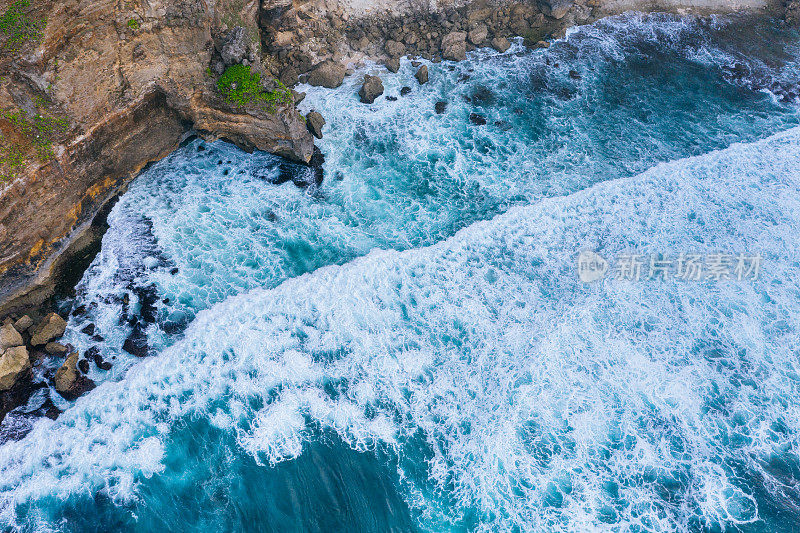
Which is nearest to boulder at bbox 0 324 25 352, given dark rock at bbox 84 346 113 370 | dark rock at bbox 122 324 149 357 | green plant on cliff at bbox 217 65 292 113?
dark rock at bbox 84 346 113 370

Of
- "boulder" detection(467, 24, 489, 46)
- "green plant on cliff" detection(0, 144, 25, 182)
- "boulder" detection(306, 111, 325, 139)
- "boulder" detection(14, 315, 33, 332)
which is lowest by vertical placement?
"boulder" detection(14, 315, 33, 332)

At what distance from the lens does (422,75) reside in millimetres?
25281

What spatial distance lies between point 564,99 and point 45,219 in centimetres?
2434

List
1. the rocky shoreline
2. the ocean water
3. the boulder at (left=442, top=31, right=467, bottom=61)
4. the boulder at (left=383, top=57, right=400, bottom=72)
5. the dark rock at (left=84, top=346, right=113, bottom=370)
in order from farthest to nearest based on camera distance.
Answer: the boulder at (left=442, top=31, right=467, bottom=61) < the boulder at (left=383, top=57, right=400, bottom=72) < the dark rock at (left=84, top=346, right=113, bottom=370) < the rocky shoreline < the ocean water

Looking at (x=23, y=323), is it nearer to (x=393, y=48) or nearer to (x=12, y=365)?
(x=12, y=365)

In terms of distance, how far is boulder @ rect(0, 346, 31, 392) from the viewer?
15312 millimetres

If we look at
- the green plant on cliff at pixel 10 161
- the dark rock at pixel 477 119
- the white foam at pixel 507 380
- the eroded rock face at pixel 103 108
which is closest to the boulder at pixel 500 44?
A: the dark rock at pixel 477 119

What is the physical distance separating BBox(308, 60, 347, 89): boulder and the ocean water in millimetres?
794

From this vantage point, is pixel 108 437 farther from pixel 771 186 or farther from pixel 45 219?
pixel 771 186

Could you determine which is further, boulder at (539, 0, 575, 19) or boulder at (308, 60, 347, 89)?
boulder at (539, 0, 575, 19)

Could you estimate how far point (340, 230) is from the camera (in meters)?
20.2

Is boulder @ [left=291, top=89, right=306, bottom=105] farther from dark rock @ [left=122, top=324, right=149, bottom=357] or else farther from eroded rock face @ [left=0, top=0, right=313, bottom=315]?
dark rock @ [left=122, top=324, right=149, bottom=357]

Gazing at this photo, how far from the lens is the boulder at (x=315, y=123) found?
74.5 feet

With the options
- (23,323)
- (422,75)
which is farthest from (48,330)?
(422,75)
